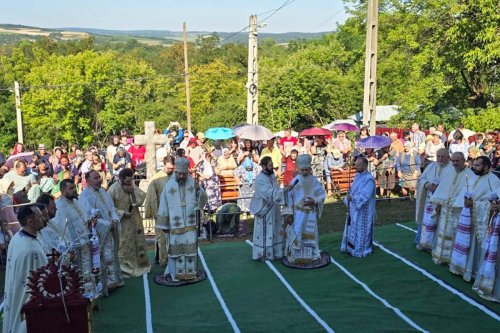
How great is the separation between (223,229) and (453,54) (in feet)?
41.8

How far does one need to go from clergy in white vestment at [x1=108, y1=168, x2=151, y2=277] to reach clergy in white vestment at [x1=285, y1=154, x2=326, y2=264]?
239 cm

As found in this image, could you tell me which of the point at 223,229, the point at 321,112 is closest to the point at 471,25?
the point at 223,229

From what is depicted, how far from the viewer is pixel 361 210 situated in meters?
9.52

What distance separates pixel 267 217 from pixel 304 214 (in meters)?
0.65

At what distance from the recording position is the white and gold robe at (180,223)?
8648 mm

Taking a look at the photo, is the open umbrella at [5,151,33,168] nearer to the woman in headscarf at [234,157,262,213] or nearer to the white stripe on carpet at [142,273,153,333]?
the woman in headscarf at [234,157,262,213]

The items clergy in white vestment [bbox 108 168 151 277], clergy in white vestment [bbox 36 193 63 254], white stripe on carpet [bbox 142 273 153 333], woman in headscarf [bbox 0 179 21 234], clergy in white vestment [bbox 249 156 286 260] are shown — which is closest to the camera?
clergy in white vestment [bbox 36 193 63 254]

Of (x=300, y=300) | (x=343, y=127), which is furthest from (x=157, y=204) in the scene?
(x=343, y=127)

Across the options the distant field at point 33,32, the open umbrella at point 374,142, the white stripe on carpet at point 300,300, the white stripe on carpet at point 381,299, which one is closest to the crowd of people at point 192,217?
the white stripe on carpet at point 300,300

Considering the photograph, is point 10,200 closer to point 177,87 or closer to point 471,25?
point 471,25

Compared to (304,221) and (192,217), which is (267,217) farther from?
(192,217)

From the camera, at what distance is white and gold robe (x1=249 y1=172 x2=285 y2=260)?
936 cm

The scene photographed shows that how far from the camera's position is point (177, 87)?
5538 cm

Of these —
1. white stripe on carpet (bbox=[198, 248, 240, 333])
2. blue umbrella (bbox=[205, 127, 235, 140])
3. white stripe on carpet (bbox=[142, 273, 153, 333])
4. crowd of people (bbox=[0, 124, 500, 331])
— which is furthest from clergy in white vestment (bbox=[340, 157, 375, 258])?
blue umbrella (bbox=[205, 127, 235, 140])
